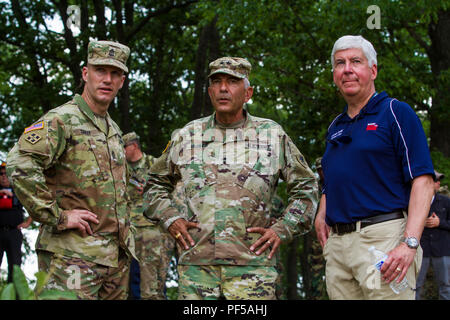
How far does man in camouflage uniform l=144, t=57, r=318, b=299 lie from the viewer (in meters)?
3.78

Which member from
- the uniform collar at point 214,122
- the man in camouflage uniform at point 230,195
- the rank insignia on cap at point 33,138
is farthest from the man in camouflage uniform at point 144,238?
the rank insignia on cap at point 33,138

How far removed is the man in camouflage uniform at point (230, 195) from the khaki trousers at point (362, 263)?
0.44 meters

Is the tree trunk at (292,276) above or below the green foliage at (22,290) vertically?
below

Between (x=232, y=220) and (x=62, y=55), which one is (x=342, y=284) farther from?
(x=62, y=55)

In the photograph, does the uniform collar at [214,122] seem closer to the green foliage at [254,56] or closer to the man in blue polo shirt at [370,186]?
the man in blue polo shirt at [370,186]

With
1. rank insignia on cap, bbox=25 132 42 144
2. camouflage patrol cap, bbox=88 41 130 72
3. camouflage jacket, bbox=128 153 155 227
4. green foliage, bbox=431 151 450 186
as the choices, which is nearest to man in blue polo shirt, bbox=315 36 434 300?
camouflage patrol cap, bbox=88 41 130 72

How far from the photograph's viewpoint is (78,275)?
3.88 meters

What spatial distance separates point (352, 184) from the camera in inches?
136

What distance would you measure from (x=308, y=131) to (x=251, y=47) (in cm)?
408

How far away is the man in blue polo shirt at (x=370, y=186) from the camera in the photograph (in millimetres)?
3223

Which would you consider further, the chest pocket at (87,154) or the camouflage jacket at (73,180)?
the chest pocket at (87,154)

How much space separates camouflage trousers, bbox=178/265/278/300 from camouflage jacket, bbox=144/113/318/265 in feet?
0.18

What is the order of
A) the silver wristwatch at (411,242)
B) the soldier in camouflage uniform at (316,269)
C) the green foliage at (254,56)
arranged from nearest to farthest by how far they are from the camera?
the silver wristwatch at (411,242) < the soldier in camouflage uniform at (316,269) < the green foliage at (254,56)

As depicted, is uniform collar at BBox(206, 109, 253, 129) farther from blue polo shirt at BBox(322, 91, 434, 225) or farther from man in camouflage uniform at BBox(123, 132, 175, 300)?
man in camouflage uniform at BBox(123, 132, 175, 300)
